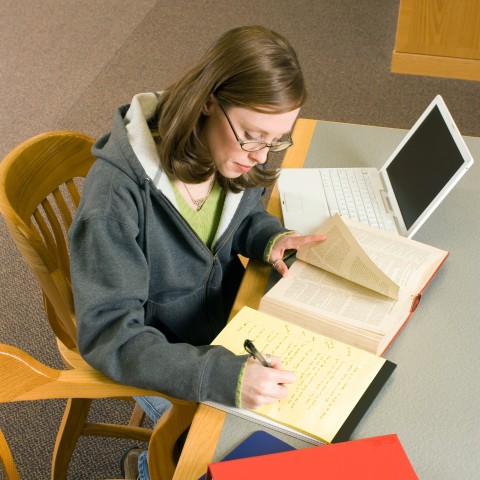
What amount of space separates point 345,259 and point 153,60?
2.39 metres

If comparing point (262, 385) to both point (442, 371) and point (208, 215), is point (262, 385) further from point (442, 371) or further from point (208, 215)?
point (208, 215)

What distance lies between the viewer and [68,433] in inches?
64.3

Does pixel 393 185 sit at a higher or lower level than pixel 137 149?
higher

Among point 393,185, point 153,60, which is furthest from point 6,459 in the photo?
point 153,60

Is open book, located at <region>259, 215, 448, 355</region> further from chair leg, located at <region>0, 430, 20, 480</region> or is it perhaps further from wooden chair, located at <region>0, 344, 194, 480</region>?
chair leg, located at <region>0, 430, 20, 480</region>

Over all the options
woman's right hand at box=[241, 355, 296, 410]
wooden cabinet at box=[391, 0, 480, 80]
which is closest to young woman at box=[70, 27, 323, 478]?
woman's right hand at box=[241, 355, 296, 410]

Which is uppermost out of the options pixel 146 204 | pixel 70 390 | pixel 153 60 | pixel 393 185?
pixel 153 60

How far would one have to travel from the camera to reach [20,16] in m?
3.78

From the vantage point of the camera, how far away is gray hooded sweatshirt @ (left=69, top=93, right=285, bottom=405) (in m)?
1.07

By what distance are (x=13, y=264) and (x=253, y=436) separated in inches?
62.5

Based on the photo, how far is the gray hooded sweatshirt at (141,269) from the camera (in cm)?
107

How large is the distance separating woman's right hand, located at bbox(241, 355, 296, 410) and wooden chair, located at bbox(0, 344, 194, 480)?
164 mm

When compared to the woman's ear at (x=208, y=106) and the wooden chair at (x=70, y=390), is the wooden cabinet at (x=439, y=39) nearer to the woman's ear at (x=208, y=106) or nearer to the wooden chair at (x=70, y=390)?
the woman's ear at (x=208, y=106)

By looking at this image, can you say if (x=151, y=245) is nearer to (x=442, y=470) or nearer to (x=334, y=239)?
(x=334, y=239)
